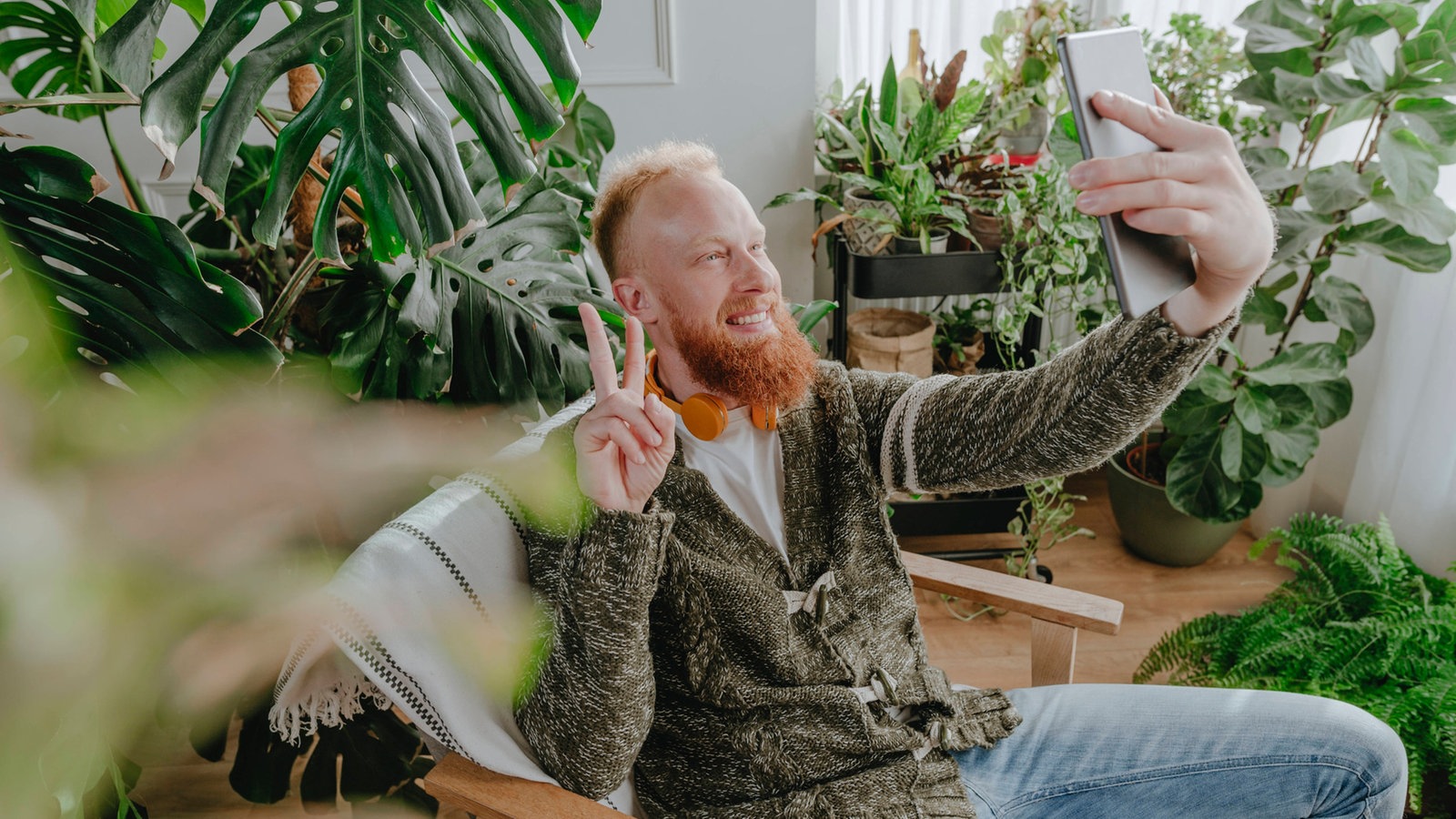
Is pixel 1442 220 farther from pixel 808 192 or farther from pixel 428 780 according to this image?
pixel 428 780

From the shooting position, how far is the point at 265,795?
1.31 metres

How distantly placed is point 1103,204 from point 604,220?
69 cm

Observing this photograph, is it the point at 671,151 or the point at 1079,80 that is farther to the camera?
the point at 671,151

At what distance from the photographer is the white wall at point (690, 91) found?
6.72 ft

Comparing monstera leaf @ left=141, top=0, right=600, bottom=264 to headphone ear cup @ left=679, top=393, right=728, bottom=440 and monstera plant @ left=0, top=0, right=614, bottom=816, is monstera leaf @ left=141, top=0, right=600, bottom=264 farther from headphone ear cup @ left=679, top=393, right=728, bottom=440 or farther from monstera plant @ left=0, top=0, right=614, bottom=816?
headphone ear cup @ left=679, top=393, right=728, bottom=440

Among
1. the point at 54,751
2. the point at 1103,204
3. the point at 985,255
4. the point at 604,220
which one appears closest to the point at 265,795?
the point at 54,751

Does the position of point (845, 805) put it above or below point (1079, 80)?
below

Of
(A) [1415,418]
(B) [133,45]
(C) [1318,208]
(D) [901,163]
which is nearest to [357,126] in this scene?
(B) [133,45]

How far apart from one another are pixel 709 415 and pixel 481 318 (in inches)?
15.6

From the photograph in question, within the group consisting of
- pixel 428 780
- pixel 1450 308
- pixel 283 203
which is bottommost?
pixel 428 780

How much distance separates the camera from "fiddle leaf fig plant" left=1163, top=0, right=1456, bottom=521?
1681 millimetres

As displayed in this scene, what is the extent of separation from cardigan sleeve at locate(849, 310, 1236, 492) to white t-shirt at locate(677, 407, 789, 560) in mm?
151

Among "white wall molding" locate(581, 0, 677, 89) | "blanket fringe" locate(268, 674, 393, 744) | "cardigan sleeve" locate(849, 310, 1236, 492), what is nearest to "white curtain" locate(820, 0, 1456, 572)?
"white wall molding" locate(581, 0, 677, 89)

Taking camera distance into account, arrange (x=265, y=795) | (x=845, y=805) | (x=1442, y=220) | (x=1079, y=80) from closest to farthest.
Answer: (x=1079, y=80) < (x=845, y=805) < (x=265, y=795) < (x=1442, y=220)
